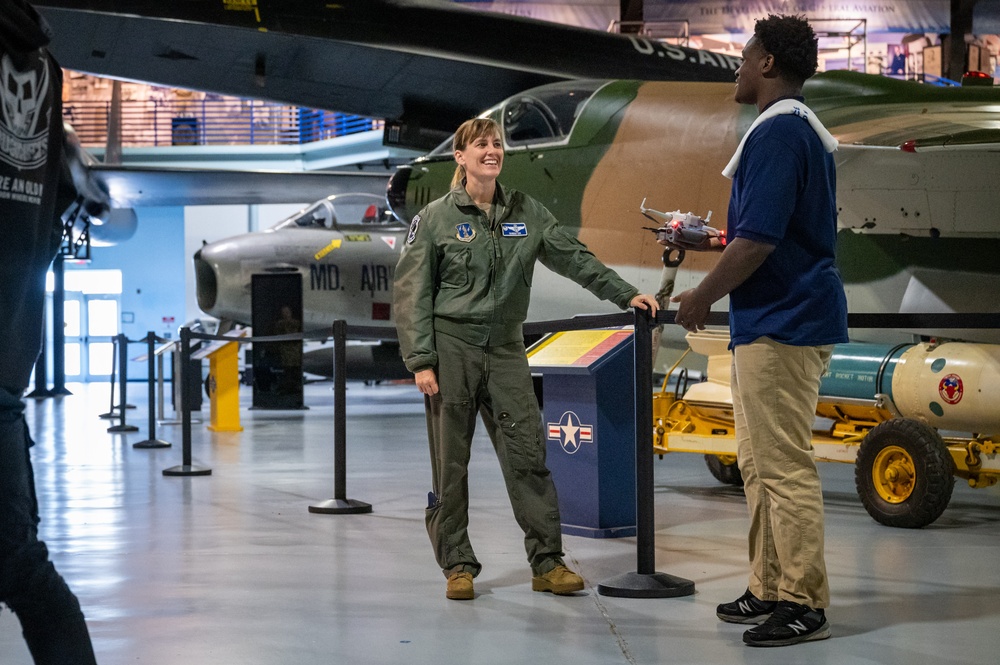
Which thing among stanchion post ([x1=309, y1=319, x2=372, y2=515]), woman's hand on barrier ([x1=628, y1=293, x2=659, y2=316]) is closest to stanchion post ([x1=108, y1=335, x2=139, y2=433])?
stanchion post ([x1=309, y1=319, x2=372, y2=515])

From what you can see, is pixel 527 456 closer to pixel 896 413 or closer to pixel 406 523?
pixel 406 523

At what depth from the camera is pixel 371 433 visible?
11.6 meters

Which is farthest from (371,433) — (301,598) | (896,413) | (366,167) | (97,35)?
(366,167)

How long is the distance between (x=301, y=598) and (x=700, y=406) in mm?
3713

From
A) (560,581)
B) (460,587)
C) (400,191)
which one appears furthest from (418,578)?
(400,191)

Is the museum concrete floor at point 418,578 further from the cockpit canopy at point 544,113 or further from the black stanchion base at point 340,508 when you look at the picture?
the cockpit canopy at point 544,113

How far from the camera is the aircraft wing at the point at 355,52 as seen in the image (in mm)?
11445

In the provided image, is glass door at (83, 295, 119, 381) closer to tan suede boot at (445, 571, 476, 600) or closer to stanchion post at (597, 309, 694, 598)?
tan suede boot at (445, 571, 476, 600)

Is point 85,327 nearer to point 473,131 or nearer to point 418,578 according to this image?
point 418,578

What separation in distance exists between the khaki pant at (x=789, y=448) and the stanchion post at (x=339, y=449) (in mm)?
3370

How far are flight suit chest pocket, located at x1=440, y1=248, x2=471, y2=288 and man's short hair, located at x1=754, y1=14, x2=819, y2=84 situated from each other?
1.33m

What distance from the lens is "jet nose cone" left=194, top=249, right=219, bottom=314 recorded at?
1388cm

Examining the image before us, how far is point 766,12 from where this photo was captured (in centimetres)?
1828

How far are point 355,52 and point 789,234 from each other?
9395mm
